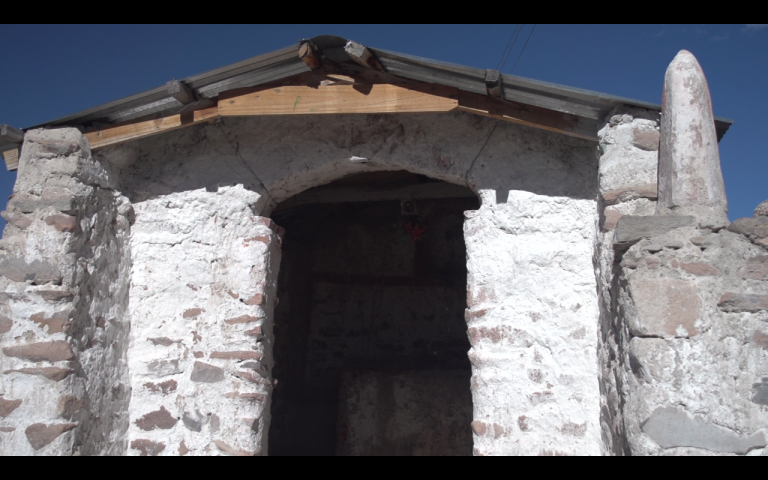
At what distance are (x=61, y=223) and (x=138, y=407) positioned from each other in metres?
1.06

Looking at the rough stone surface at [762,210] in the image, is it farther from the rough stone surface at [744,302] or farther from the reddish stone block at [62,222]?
the reddish stone block at [62,222]

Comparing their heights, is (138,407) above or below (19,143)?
below

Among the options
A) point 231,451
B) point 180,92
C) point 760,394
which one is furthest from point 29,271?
point 760,394

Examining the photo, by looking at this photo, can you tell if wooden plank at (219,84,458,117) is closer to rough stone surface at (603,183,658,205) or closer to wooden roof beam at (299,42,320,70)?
wooden roof beam at (299,42,320,70)

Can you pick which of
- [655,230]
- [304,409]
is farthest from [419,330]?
[655,230]

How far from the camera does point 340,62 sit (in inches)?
120

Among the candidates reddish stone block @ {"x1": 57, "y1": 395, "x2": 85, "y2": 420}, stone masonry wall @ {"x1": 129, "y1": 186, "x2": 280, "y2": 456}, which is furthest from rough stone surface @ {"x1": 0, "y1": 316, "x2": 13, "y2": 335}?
stone masonry wall @ {"x1": 129, "y1": 186, "x2": 280, "y2": 456}

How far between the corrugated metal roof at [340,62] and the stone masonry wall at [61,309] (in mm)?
297

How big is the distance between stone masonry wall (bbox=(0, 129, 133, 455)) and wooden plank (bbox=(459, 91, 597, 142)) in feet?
6.61

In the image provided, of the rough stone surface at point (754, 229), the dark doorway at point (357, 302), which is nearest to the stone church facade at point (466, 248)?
the rough stone surface at point (754, 229)

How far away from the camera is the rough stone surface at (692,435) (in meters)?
2.05

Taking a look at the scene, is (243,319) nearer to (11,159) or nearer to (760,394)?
(11,159)
